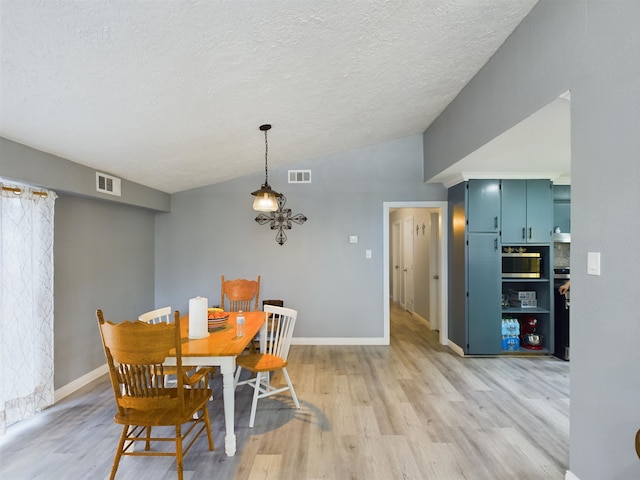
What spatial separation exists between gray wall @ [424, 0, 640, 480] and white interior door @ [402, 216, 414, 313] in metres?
4.77

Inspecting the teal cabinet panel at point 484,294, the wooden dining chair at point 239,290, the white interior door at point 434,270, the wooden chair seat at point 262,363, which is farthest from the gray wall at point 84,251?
the teal cabinet panel at point 484,294

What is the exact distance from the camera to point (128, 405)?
70.2 inches

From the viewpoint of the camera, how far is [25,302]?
2457 millimetres

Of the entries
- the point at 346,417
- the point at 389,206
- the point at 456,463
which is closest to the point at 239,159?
the point at 389,206

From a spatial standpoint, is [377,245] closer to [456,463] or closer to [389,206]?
[389,206]

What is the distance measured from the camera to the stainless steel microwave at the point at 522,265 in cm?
394

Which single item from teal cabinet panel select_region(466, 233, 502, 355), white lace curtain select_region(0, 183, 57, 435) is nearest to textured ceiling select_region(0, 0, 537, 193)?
white lace curtain select_region(0, 183, 57, 435)

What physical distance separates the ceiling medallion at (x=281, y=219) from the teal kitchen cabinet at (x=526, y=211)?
8.90 ft

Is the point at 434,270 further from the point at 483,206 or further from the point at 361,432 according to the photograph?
the point at 361,432

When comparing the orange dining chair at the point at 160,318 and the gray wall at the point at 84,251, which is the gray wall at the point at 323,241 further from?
the orange dining chair at the point at 160,318

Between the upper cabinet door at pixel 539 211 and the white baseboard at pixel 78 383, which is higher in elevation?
the upper cabinet door at pixel 539 211

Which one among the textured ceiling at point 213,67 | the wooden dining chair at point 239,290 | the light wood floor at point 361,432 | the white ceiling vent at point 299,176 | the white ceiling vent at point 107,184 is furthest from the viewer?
the white ceiling vent at point 299,176

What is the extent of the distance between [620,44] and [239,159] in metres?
3.38

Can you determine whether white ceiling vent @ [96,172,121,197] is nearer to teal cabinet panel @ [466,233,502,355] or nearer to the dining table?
the dining table
